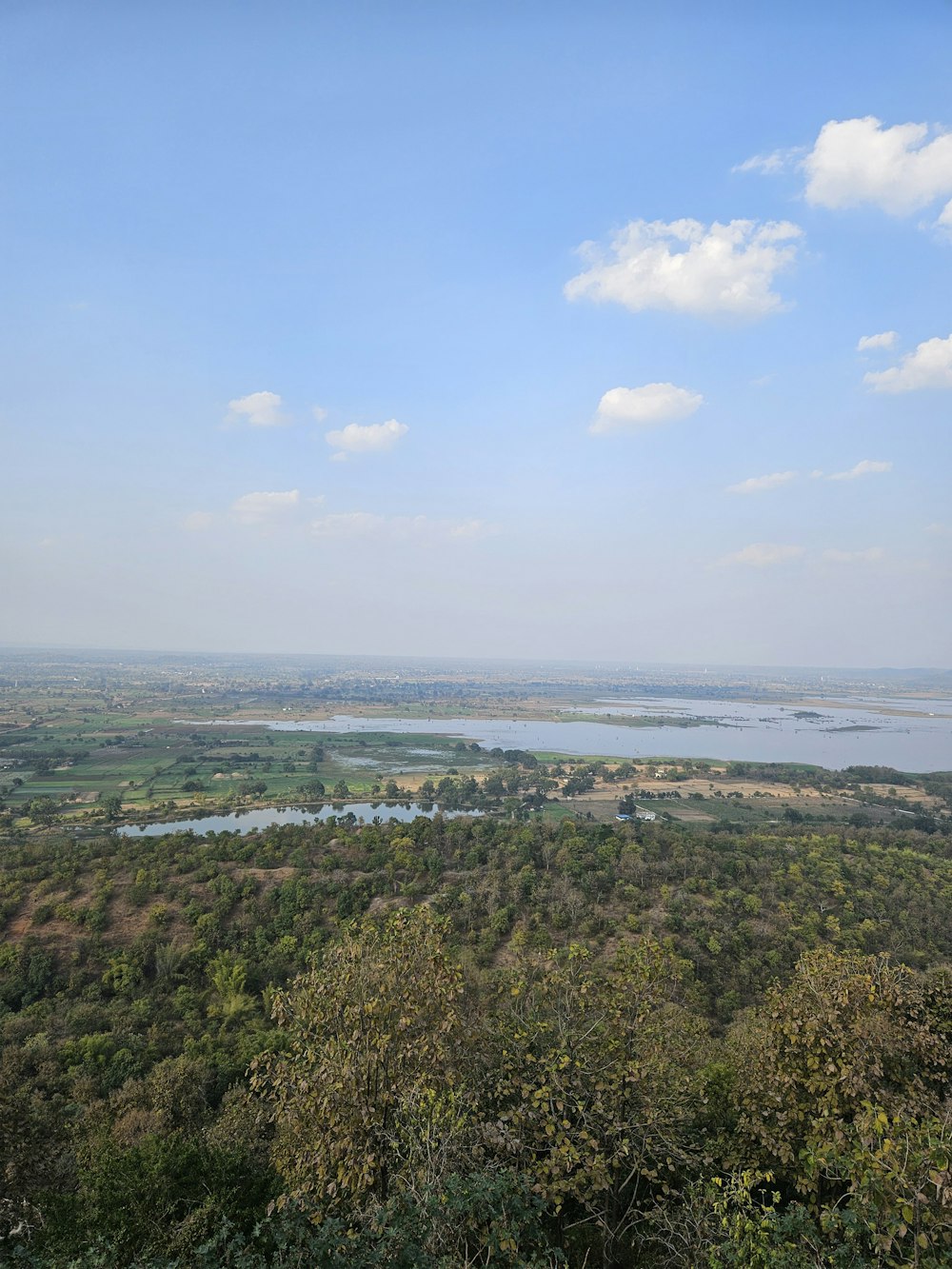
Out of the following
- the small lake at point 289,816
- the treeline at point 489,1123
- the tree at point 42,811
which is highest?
the treeline at point 489,1123

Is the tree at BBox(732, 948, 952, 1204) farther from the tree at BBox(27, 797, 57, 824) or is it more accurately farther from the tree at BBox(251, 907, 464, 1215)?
the tree at BBox(27, 797, 57, 824)

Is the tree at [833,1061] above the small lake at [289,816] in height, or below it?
above

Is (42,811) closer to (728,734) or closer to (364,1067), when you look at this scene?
(364,1067)

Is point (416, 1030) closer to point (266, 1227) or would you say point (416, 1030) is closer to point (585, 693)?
point (266, 1227)

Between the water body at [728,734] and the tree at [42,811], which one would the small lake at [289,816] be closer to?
the tree at [42,811]

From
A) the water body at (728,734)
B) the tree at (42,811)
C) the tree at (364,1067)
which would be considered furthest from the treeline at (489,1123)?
the water body at (728,734)

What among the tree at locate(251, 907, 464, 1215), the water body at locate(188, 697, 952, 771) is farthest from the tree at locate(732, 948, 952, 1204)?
the water body at locate(188, 697, 952, 771)

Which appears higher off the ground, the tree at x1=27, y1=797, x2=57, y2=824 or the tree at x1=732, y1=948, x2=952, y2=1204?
the tree at x1=732, y1=948, x2=952, y2=1204
